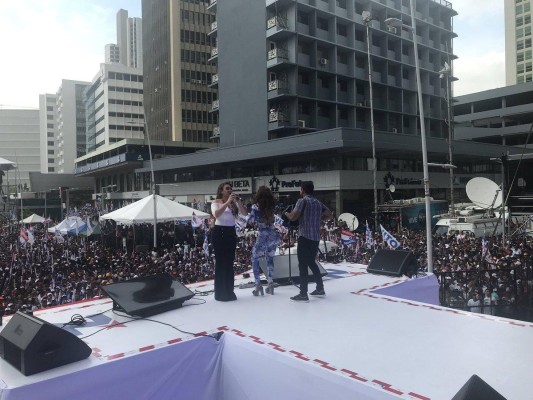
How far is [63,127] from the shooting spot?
384 ft


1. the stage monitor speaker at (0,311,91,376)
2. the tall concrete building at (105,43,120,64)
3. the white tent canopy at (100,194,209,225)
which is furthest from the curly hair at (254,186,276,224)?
the tall concrete building at (105,43,120,64)

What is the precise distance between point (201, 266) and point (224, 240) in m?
8.56

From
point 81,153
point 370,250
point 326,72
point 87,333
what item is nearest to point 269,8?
point 326,72

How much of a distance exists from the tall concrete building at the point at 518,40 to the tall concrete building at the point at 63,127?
102453mm

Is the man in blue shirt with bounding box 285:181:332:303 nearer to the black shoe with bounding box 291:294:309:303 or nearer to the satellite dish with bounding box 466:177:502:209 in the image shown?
the black shoe with bounding box 291:294:309:303

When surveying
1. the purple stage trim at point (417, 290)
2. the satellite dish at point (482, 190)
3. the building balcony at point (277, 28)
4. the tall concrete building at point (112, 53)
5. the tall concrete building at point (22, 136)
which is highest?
the tall concrete building at point (112, 53)

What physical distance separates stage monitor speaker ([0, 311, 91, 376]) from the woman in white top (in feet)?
7.62

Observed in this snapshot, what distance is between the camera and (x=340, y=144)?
2922 centimetres

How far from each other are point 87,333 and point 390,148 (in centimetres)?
3039

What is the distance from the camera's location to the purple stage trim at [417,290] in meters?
6.68

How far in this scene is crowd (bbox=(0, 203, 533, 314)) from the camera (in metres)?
10.1

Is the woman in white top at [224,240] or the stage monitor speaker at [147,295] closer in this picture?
the stage monitor speaker at [147,295]

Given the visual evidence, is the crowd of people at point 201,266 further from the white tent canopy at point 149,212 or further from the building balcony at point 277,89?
the building balcony at point 277,89

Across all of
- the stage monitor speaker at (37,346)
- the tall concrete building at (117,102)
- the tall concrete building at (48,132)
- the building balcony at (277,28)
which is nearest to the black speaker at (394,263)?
the stage monitor speaker at (37,346)
